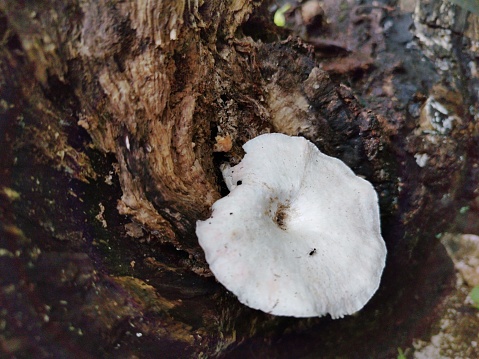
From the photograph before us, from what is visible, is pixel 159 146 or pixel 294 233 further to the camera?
pixel 294 233

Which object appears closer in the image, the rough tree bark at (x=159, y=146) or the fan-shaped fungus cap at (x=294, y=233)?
the rough tree bark at (x=159, y=146)

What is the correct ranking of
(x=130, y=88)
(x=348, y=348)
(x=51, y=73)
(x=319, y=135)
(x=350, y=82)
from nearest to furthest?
1. (x=51, y=73)
2. (x=130, y=88)
3. (x=319, y=135)
4. (x=350, y=82)
5. (x=348, y=348)

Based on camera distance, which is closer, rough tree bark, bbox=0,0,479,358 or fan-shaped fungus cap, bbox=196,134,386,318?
rough tree bark, bbox=0,0,479,358

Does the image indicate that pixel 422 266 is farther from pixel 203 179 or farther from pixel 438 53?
pixel 203 179

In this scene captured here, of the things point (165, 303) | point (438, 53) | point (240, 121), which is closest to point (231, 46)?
point (240, 121)
